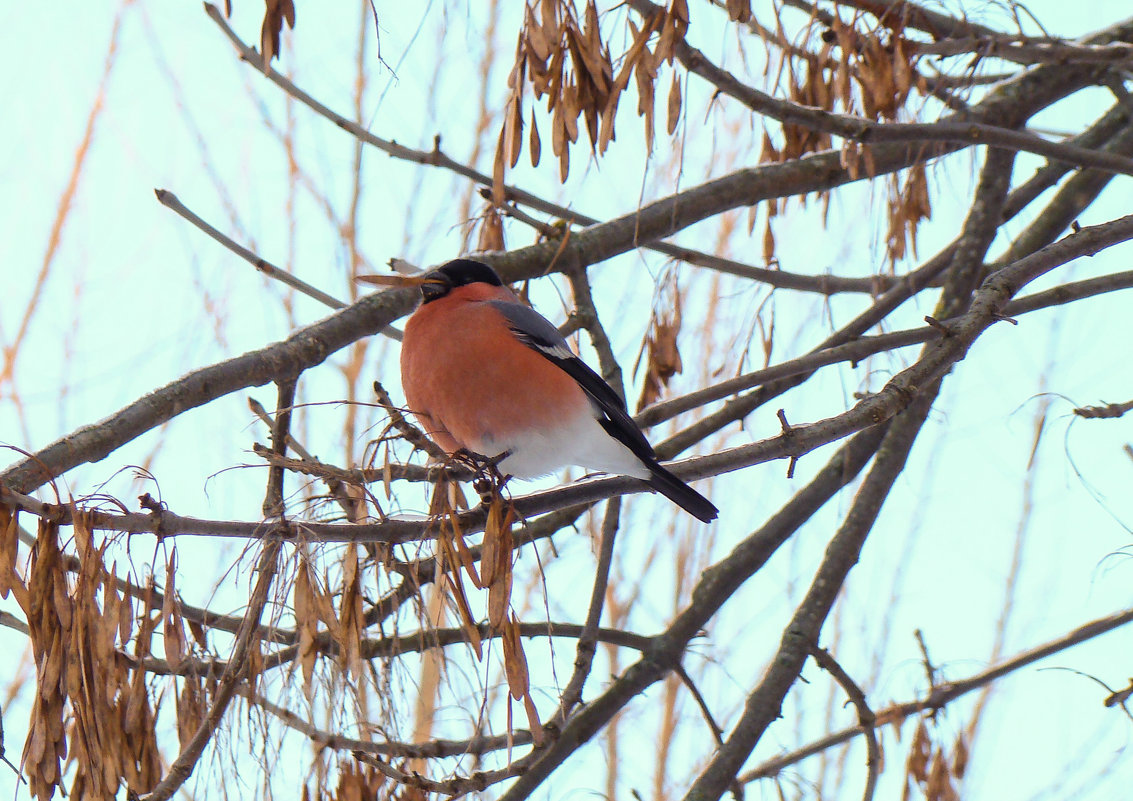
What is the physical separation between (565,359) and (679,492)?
41 cm

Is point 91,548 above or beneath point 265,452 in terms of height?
beneath

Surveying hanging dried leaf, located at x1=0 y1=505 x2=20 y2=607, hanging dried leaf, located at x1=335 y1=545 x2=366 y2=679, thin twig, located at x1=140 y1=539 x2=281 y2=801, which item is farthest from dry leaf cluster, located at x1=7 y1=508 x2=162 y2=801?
hanging dried leaf, located at x1=335 y1=545 x2=366 y2=679

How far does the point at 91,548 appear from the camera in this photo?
4.49 ft

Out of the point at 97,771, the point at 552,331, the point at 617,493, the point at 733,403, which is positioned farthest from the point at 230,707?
the point at 733,403

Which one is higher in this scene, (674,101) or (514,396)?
(514,396)

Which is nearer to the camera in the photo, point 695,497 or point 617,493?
point 617,493

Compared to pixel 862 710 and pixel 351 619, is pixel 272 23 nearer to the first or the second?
Answer: pixel 351 619

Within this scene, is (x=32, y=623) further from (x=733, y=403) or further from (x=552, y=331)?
(x=733, y=403)

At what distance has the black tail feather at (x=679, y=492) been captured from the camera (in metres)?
2.23

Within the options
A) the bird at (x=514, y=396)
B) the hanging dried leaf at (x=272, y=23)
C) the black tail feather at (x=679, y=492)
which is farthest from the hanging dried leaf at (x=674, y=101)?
the bird at (x=514, y=396)

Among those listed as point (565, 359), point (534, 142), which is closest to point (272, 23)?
point (534, 142)

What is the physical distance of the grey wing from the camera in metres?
2.47

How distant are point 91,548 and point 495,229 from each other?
1.45m

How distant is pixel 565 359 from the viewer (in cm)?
256
